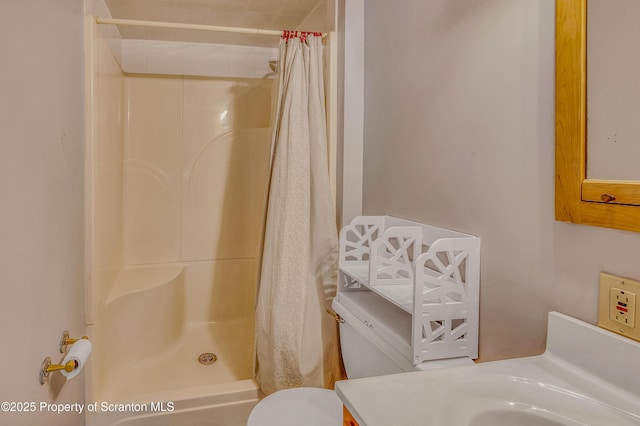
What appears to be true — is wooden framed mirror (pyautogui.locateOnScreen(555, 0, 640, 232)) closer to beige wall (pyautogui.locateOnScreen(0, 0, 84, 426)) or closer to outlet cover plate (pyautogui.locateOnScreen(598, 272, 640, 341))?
outlet cover plate (pyautogui.locateOnScreen(598, 272, 640, 341))

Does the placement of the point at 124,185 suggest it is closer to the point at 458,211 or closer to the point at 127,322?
the point at 127,322

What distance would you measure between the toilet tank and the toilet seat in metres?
0.14

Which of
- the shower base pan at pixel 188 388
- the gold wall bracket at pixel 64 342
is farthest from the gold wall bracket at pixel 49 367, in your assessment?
the shower base pan at pixel 188 388

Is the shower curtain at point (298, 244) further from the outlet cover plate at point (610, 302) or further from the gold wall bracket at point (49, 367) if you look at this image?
the outlet cover plate at point (610, 302)

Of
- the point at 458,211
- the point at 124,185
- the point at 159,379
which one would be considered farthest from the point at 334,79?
the point at 159,379

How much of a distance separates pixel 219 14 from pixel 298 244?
1462 millimetres

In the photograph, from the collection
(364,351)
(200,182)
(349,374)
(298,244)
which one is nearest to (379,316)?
(364,351)

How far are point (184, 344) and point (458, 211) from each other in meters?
1.98

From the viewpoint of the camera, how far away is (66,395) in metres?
1.21

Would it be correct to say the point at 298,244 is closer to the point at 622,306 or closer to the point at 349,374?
the point at 349,374

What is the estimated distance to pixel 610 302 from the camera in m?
0.76

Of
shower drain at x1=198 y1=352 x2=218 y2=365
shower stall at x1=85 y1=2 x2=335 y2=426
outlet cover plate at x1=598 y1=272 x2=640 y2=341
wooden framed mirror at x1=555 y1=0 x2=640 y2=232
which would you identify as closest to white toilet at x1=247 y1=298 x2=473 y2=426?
outlet cover plate at x1=598 y1=272 x2=640 y2=341

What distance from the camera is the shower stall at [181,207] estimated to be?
7.04ft

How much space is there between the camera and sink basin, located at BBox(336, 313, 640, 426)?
0.66 m
